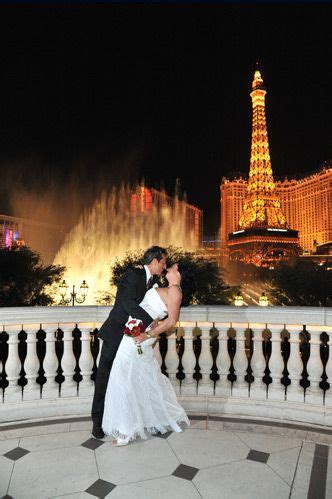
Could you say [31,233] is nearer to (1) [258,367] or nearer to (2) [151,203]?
(2) [151,203]

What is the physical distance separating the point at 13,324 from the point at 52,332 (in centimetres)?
50

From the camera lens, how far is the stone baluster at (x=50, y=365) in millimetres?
5258

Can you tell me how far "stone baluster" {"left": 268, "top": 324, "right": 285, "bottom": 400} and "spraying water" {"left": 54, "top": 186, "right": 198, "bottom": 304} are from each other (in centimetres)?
4422

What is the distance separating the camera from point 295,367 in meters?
5.21

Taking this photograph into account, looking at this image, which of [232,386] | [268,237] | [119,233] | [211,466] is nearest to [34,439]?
[211,466]

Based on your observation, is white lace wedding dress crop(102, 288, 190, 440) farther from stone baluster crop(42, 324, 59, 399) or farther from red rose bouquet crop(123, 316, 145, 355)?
stone baluster crop(42, 324, 59, 399)

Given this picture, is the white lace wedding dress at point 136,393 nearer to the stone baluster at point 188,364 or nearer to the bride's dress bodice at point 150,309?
the bride's dress bodice at point 150,309

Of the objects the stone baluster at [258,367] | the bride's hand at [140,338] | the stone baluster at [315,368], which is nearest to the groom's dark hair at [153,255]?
the bride's hand at [140,338]

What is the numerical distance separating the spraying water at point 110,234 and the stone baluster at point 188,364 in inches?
1723

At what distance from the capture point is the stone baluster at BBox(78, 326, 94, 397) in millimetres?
5418

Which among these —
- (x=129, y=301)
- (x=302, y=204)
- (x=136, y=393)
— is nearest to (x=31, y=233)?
(x=302, y=204)

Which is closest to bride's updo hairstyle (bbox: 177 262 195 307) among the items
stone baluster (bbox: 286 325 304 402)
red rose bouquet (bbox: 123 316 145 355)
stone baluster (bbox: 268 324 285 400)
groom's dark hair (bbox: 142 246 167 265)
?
groom's dark hair (bbox: 142 246 167 265)

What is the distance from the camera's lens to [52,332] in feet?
17.4

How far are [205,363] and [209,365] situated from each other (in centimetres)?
6
